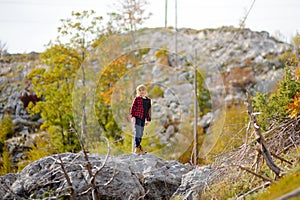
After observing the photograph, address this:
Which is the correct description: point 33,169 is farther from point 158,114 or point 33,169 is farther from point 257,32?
point 257,32

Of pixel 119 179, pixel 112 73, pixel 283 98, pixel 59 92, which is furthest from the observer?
pixel 59 92

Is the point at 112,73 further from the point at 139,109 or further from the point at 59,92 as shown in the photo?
the point at 139,109

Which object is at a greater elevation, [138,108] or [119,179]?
[138,108]

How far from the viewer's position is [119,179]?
17.4 feet

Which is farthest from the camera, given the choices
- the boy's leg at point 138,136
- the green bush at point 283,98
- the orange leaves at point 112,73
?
the orange leaves at point 112,73

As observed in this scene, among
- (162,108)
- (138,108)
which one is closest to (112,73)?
(162,108)

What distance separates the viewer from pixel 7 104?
22.9 metres

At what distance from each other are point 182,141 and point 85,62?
12.7ft

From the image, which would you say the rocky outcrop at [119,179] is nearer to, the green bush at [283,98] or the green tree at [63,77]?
the green bush at [283,98]

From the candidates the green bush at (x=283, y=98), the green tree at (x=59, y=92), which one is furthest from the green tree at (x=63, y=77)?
the green bush at (x=283, y=98)

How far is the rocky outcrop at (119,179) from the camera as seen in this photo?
16.7 ft

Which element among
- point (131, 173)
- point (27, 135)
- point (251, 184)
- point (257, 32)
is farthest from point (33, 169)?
point (257, 32)

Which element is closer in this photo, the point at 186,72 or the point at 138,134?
the point at 138,134

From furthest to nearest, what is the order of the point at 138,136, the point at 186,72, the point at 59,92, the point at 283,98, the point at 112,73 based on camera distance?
the point at 186,72 < the point at 59,92 < the point at 112,73 < the point at 283,98 < the point at 138,136
